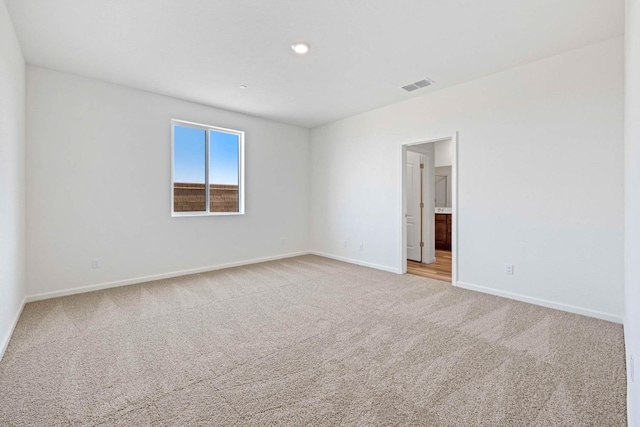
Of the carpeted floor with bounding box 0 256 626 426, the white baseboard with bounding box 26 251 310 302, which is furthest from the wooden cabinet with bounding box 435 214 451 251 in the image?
the white baseboard with bounding box 26 251 310 302

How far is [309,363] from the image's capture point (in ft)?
6.93

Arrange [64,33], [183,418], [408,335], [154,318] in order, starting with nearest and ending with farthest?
1. [183,418]
2. [408,335]
3. [64,33]
4. [154,318]

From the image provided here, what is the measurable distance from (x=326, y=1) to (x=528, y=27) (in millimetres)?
1898

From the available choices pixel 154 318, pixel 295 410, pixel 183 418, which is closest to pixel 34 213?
pixel 154 318

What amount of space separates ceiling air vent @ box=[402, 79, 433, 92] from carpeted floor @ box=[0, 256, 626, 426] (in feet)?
9.24

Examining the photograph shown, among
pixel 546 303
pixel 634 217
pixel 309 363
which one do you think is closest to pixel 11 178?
pixel 309 363

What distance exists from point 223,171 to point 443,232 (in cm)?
540

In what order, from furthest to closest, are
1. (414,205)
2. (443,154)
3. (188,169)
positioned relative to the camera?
(443,154) → (414,205) → (188,169)

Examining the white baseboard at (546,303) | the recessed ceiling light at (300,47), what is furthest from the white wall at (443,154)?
the recessed ceiling light at (300,47)

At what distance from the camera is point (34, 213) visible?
3.40 m

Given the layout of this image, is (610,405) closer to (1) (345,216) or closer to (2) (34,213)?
(1) (345,216)

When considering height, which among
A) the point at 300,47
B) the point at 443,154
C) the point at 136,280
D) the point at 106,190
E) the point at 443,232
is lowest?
the point at 136,280

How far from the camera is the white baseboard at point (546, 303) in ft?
9.37

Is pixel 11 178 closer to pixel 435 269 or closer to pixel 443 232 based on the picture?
pixel 435 269
